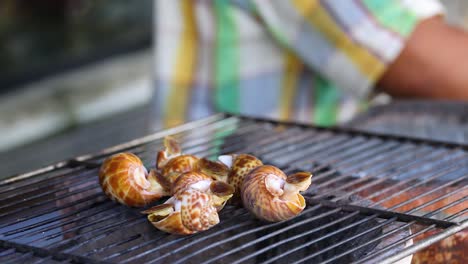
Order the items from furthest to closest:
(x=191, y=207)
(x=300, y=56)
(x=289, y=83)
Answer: (x=289, y=83) < (x=300, y=56) < (x=191, y=207)

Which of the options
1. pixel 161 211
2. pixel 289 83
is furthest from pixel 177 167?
pixel 289 83

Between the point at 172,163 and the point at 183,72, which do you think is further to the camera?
the point at 183,72

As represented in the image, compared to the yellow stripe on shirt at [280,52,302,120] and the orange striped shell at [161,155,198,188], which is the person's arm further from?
the orange striped shell at [161,155,198,188]

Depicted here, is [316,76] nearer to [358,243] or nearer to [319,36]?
[319,36]

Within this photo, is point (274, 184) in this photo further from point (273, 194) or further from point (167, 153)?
point (167, 153)

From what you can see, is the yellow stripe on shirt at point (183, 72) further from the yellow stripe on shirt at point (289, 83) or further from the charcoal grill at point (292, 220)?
the charcoal grill at point (292, 220)

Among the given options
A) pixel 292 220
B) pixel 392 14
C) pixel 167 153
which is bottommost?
pixel 292 220

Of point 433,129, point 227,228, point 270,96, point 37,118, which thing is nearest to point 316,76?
point 270,96
